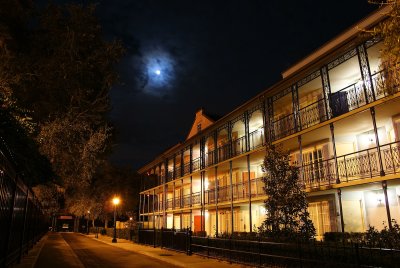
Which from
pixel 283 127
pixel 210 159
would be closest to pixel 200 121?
pixel 210 159

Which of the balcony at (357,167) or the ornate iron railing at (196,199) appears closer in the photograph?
the balcony at (357,167)

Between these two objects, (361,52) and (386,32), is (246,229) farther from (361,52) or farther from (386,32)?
(386,32)

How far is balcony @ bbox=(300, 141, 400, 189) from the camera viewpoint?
14641 mm

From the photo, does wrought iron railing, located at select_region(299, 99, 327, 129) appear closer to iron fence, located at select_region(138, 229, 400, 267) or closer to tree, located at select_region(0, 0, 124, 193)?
iron fence, located at select_region(138, 229, 400, 267)

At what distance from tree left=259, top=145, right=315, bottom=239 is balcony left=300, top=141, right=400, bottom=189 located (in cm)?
258

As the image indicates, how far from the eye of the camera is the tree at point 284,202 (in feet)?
44.4

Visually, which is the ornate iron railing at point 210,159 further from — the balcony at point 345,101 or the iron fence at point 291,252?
the iron fence at point 291,252

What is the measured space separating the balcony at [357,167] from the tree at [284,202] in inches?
101

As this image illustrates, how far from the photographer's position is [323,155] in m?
19.0

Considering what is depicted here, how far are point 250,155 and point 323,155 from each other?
4.67 meters

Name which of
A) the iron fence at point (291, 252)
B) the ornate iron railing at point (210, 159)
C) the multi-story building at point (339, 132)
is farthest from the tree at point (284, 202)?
the ornate iron railing at point (210, 159)

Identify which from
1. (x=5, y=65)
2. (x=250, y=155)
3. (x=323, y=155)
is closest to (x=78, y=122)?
(x=5, y=65)

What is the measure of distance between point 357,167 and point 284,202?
481 cm

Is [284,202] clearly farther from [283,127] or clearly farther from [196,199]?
[196,199]
